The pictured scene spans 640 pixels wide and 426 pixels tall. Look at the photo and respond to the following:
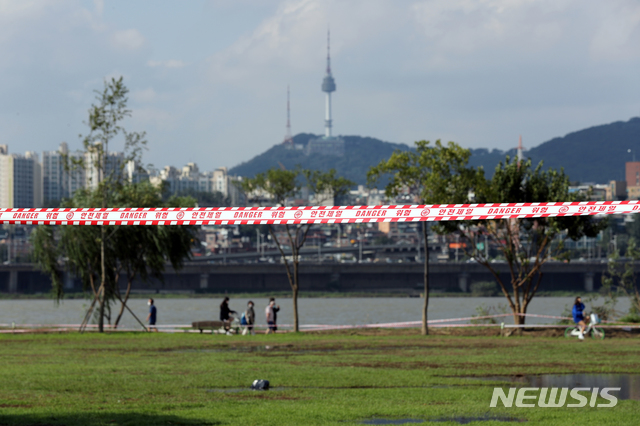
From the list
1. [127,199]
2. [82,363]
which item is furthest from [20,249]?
[82,363]

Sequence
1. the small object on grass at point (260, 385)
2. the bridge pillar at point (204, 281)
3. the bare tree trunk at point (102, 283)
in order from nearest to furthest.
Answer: the small object on grass at point (260, 385) < the bare tree trunk at point (102, 283) < the bridge pillar at point (204, 281)

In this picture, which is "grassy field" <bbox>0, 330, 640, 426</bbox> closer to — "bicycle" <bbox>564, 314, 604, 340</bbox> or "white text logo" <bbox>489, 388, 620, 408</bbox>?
"white text logo" <bbox>489, 388, 620, 408</bbox>

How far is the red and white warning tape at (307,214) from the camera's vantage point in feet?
33.6

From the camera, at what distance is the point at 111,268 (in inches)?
1337

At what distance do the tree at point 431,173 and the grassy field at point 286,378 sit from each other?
6.59 m

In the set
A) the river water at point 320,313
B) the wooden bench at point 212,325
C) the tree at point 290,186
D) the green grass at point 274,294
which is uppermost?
the tree at point 290,186

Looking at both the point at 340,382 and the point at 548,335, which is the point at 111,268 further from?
the point at 340,382

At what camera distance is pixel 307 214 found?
35.6 feet

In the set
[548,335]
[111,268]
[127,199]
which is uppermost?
[127,199]

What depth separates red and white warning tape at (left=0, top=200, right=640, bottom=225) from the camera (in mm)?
10250

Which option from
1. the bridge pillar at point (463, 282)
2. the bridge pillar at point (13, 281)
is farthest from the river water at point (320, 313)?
the bridge pillar at point (463, 282)

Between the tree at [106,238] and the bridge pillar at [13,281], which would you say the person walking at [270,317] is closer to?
the tree at [106,238]

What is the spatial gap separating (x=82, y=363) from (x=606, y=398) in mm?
11074

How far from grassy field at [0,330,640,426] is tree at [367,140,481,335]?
6587 mm
